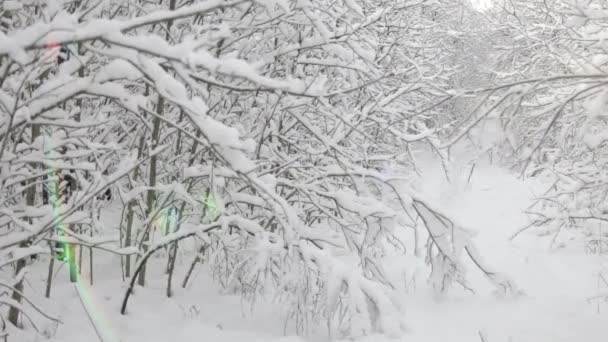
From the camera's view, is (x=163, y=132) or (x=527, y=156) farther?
(x=163, y=132)

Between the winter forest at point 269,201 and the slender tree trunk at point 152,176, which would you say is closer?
the winter forest at point 269,201

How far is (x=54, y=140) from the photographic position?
330 centimetres

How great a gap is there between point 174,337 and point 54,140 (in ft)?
5.81

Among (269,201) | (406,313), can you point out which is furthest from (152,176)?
(406,313)

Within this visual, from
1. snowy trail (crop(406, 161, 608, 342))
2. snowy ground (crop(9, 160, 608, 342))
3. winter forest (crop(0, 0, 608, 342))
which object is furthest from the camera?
snowy trail (crop(406, 161, 608, 342))

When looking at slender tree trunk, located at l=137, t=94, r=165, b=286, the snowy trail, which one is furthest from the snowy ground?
slender tree trunk, located at l=137, t=94, r=165, b=286

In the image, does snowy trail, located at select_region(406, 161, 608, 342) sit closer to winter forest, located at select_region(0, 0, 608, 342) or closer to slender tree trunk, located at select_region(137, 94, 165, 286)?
winter forest, located at select_region(0, 0, 608, 342)

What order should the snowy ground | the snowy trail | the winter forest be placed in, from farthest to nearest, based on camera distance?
the snowy trail, the snowy ground, the winter forest

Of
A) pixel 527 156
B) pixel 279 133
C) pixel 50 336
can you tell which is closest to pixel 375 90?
pixel 279 133

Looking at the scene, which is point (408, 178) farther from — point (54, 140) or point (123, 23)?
point (123, 23)

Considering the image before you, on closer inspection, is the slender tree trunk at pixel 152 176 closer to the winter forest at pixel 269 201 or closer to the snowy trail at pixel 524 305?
the winter forest at pixel 269 201

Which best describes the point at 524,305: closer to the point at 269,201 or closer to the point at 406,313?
the point at 406,313

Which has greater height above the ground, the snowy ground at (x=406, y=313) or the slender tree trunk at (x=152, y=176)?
the slender tree trunk at (x=152, y=176)

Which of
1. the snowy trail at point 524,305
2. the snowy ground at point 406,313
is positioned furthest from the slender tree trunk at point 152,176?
the snowy trail at point 524,305
